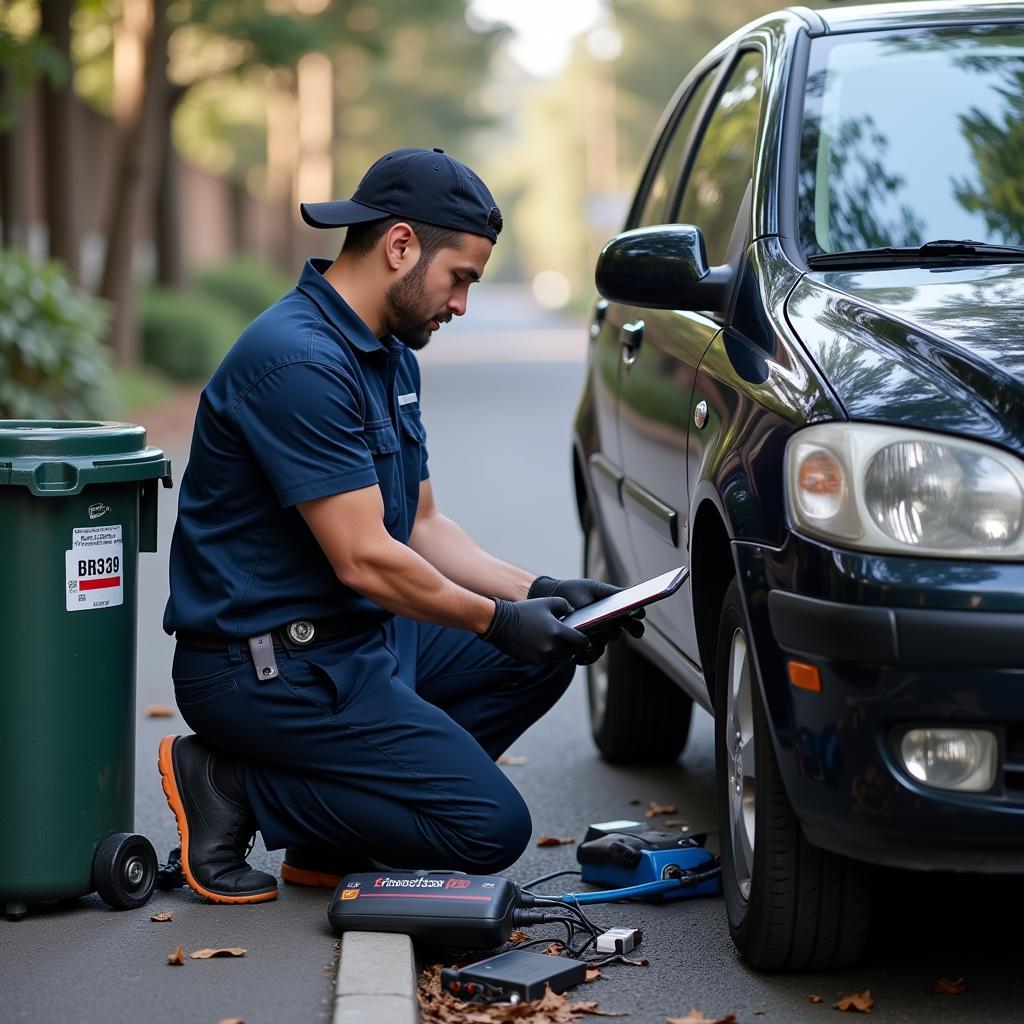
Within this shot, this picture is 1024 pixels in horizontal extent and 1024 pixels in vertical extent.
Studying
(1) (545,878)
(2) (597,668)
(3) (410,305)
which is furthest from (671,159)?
(1) (545,878)

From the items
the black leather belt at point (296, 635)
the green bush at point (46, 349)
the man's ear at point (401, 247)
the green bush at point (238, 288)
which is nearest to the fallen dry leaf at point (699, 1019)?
the black leather belt at point (296, 635)

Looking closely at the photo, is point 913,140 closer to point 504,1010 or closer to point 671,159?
point 671,159

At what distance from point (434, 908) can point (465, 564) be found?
4.28ft

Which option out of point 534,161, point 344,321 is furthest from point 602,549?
point 534,161

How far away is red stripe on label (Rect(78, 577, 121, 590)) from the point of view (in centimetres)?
410

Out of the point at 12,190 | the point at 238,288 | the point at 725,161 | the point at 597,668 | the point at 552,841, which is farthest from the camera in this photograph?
the point at 238,288

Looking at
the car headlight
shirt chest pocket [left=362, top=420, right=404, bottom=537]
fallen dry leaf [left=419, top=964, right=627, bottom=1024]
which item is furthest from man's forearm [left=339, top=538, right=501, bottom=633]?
the car headlight

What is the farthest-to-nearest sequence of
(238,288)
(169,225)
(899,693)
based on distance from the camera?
(238,288) → (169,225) → (899,693)

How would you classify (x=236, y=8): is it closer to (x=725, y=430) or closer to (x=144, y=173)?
(x=144, y=173)

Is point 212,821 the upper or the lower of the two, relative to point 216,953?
upper

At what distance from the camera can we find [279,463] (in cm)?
403

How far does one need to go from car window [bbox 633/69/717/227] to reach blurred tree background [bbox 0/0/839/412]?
7783mm

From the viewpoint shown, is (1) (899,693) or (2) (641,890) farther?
(2) (641,890)

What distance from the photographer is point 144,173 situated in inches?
817
